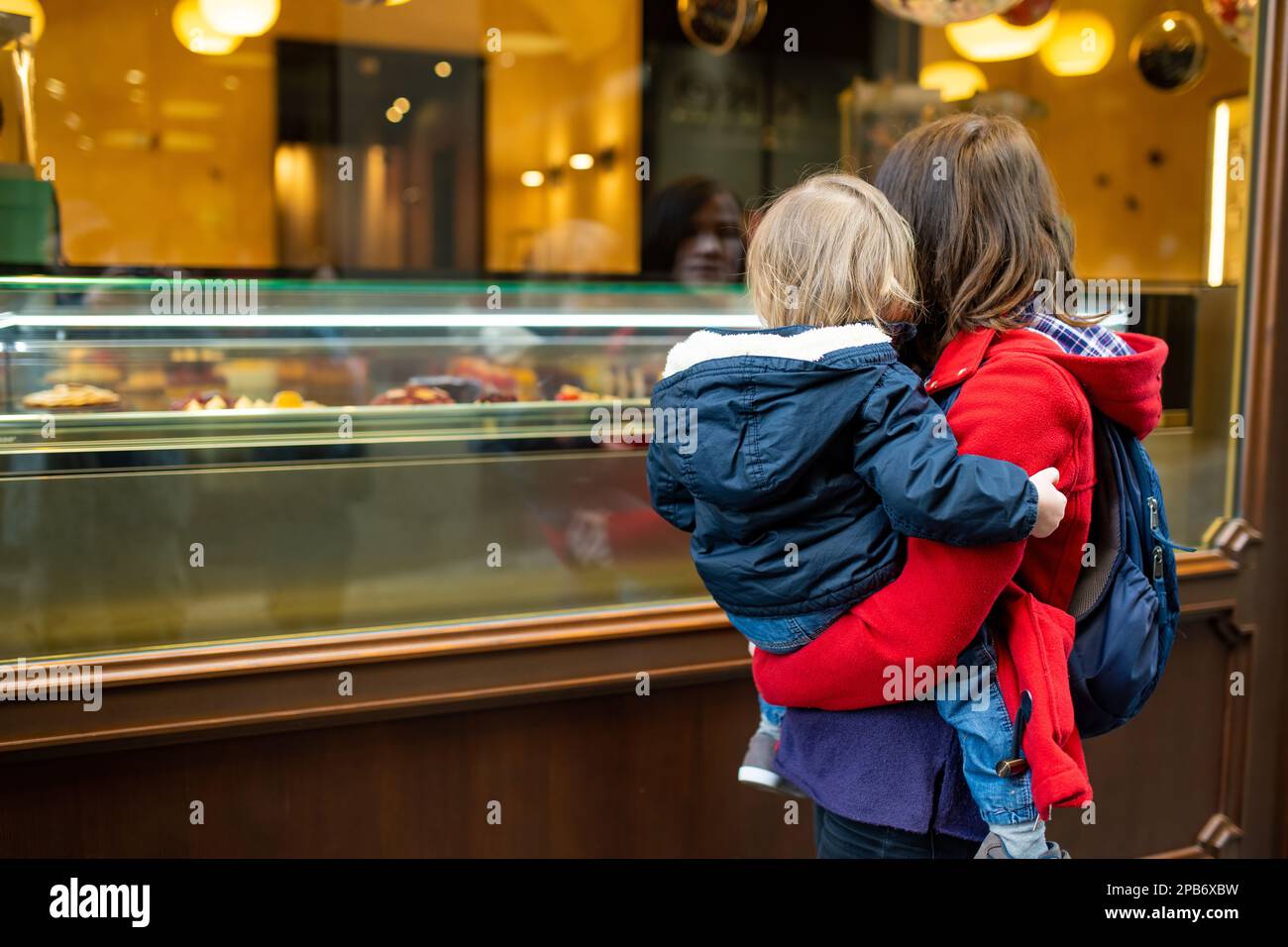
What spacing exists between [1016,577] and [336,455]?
139 cm

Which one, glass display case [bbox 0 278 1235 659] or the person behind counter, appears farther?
the person behind counter

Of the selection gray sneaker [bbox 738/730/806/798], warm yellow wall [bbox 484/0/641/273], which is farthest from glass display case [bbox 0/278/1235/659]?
warm yellow wall [bbox 484/0/641/273]

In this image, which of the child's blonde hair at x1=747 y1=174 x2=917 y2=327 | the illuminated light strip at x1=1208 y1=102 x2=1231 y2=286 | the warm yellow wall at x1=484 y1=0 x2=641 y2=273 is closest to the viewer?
the child's blonde hair at x1=747 y1=174 x2=917 y2=327

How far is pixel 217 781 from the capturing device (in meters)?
2.01

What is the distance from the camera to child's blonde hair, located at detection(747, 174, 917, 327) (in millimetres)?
1341

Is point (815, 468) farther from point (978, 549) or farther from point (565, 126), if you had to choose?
point (565, 126)

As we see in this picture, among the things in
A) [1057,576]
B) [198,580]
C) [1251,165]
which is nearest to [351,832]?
[198,580]

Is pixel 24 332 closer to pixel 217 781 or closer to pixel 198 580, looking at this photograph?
pixel 198 580

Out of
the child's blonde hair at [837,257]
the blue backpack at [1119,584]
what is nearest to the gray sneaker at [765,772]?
the blue backpack at [1119,584]

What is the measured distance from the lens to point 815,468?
1.33m

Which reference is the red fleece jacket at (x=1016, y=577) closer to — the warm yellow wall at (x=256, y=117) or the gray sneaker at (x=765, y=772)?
the gray sneaker at (x=765, y=772)

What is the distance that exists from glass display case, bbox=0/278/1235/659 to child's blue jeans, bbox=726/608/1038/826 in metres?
1.04

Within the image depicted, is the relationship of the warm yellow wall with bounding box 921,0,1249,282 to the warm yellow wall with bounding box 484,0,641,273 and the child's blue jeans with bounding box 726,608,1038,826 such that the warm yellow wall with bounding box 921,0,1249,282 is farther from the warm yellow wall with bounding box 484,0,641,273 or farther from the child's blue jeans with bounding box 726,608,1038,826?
the child's blue jeans with bounding box 726,608,1038,826

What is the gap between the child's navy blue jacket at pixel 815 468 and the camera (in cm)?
124
